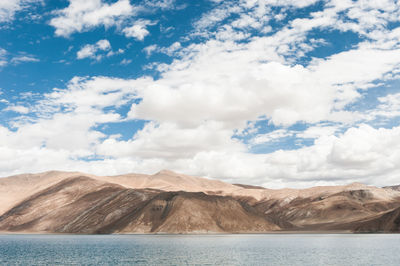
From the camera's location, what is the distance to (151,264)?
204 feet

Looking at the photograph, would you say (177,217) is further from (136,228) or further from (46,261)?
(46,261)

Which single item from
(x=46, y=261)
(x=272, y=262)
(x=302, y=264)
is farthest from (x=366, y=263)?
(x=46, y=261)

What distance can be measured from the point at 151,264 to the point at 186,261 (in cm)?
597

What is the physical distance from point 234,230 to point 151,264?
135m

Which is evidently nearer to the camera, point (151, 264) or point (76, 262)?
point (151, 264)

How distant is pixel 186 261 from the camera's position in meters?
65.8

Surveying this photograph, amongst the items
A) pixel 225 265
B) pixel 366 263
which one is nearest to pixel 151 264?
pixel 225 265

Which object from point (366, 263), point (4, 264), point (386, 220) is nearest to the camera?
point (366, 263)

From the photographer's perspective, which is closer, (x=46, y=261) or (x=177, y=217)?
(x=46, y=261)

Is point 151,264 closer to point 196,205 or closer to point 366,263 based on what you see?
point 366,263

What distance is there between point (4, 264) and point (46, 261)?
6.14m

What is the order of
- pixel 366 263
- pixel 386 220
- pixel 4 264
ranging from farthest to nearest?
pixel 386 220 → pixel 4 264 → pixel 366 263

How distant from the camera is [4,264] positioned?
6512cm

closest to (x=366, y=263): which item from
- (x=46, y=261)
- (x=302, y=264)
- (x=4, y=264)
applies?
(x=302, y=264)
